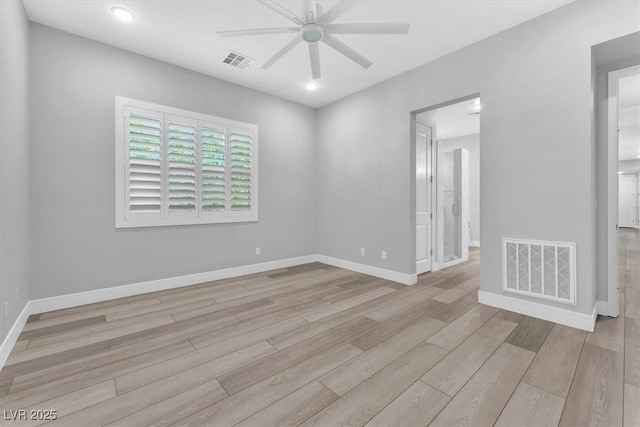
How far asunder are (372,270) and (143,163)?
139 inches

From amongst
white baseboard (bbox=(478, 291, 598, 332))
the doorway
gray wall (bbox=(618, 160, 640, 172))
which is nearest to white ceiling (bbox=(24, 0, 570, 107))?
the doorway

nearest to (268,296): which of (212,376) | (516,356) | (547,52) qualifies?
(212,376)

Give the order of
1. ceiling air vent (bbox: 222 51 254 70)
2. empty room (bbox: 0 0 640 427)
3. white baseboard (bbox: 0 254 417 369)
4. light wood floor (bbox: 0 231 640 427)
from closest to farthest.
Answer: light wood floor (bbox: 0 231 640 427) < empty room (bbox: 0 0 640 427) < white baseboard (bbox: 0 254 417 369) < ceiling air vent (bbox: 222 51 254 70)

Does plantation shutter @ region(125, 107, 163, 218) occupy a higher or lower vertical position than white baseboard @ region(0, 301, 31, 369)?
higher

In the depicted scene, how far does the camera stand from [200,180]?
3844mm

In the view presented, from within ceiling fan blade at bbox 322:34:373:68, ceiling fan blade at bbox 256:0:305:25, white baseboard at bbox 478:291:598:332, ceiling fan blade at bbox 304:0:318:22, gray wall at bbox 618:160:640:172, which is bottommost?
white baseboard at bbox 478:291:598:332

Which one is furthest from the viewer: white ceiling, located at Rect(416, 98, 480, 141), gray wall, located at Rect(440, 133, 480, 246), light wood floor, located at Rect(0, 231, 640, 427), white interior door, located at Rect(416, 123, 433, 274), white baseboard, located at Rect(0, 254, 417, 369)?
gray wall, located at Rect(440, 133, 480, 246)

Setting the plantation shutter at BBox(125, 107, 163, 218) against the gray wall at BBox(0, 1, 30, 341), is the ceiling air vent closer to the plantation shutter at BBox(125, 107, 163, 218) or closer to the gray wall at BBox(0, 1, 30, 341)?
the plantation shutter at BBox(125, 107, 163, 218)

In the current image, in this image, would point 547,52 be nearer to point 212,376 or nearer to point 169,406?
point 212,376

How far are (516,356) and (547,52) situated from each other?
279 centimetres

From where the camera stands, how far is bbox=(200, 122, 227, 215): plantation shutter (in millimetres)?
3881

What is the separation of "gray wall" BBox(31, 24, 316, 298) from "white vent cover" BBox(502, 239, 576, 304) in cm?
364

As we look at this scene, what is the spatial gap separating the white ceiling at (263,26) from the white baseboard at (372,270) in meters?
2.91

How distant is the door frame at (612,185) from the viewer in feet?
8.77
